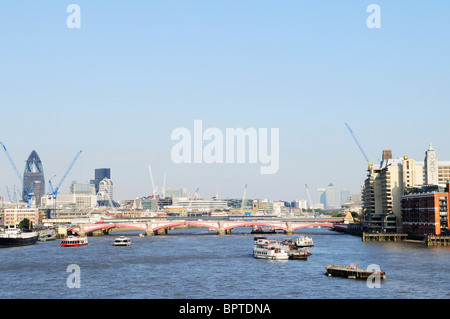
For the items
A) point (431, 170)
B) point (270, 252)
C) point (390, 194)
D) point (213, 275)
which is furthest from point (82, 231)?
point (213, 275)

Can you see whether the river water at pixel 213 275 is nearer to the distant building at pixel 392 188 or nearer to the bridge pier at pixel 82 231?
the distant building at pixel 392 188

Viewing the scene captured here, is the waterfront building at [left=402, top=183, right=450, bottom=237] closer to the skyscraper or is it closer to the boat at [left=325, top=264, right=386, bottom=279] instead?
the skyscraper

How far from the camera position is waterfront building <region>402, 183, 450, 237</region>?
368 ft

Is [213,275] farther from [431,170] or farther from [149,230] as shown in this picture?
[431,170]

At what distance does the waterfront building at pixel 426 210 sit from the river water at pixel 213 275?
14.9 m

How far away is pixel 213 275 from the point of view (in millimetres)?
66625

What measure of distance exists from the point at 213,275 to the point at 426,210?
211ft

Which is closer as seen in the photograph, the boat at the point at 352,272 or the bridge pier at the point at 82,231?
the boat at the point at 352,272

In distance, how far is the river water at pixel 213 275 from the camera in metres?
53.4

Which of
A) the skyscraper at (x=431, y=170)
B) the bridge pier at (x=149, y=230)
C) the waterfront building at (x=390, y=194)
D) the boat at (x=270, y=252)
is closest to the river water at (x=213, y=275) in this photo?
the boat at (x=270, y=252)

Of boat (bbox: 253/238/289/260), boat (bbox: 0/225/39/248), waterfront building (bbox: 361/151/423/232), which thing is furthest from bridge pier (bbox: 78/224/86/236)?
boat (bbox: 253/238/289/260)
